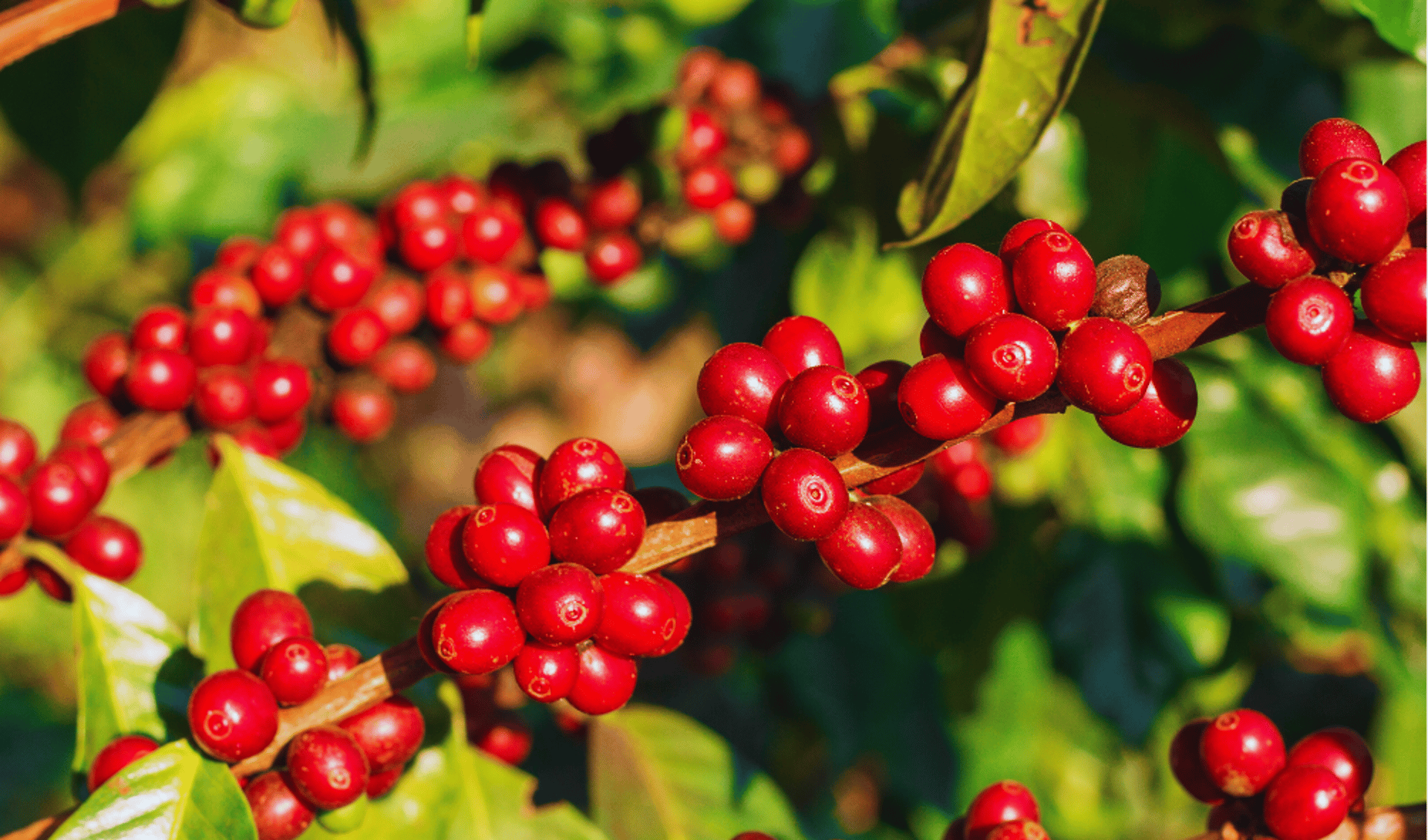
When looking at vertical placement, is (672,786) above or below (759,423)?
below

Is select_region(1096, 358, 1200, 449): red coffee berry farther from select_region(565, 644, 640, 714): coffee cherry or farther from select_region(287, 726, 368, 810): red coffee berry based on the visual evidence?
select_region(287, 726, 368, 810): red coffee berry

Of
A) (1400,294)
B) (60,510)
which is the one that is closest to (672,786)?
(60,510)

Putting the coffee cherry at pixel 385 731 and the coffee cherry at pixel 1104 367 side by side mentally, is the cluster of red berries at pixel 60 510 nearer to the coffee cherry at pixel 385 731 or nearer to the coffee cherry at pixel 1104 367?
the coffee cherry at pixel 385 731

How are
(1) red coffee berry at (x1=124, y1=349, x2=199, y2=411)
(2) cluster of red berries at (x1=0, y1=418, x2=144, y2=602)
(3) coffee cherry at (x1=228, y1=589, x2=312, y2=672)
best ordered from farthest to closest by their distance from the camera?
(1) red coffee berry at (x1=124, y1=349, x2=199, y2=411), (2) cluster of red berries at (x1=0, y1=418, x2=144, y2=602), (3) coffee cherry at (x1=228, y1=589, x2=312, y2=672)

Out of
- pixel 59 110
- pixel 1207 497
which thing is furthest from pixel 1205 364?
pixel 59 110

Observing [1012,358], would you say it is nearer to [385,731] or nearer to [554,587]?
[554,587]

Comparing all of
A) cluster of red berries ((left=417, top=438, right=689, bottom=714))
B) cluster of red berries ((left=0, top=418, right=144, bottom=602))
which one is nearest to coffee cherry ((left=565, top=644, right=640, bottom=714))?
cluster of red berries ((left=417, top=438, right=689, bottom=714))

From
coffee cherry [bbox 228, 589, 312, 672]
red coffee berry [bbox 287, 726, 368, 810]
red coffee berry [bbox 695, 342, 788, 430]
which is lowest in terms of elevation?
red coffee berry [bbox 287, 726, 368, 810]

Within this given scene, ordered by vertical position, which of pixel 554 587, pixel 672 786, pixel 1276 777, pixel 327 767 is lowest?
pixel 672 786
